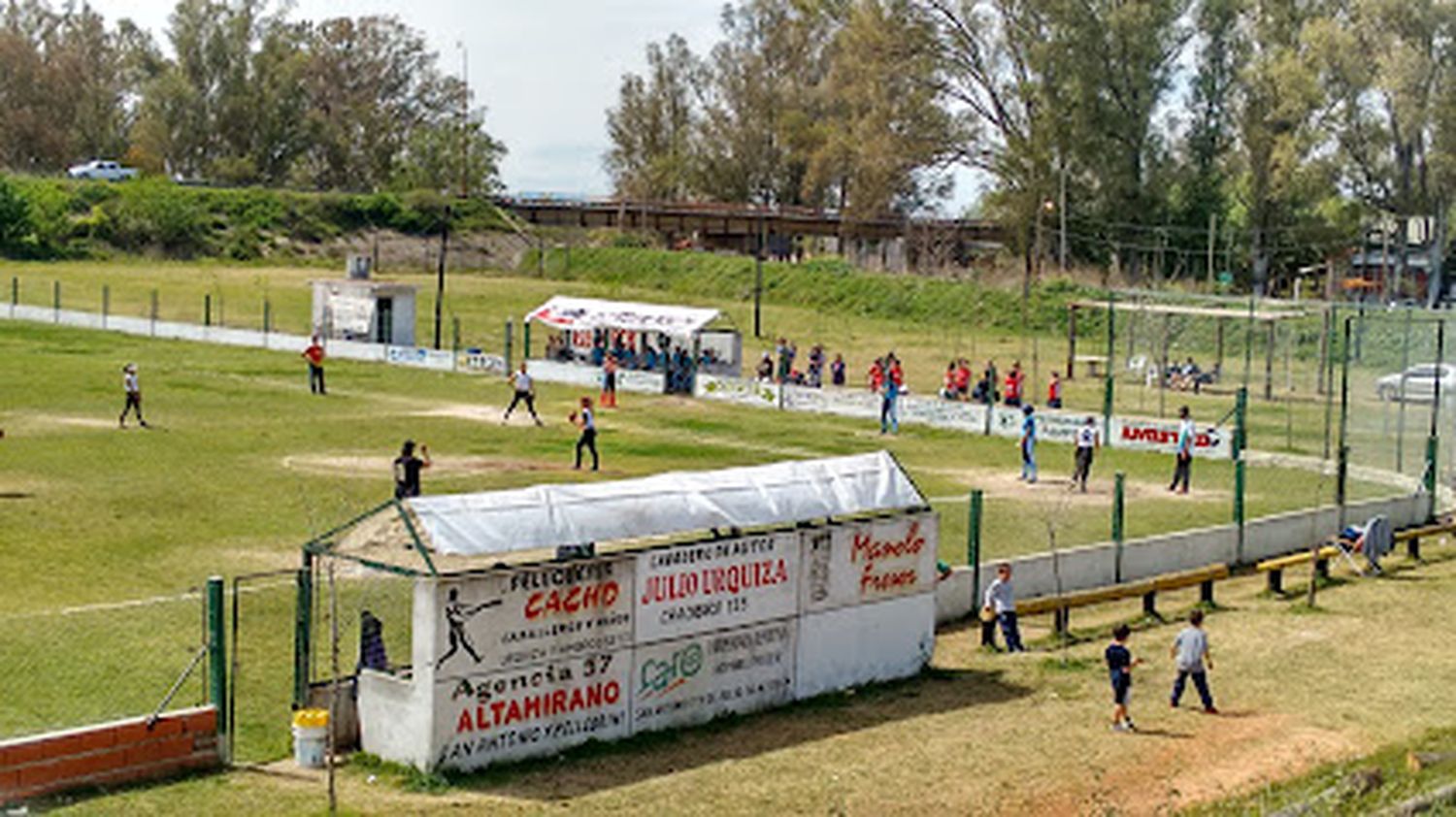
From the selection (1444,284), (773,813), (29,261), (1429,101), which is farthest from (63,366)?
(1444,284)

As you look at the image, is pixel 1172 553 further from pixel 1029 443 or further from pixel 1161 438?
pixel 1161 438

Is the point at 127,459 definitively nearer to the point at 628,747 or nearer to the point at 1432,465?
the point at 628,747

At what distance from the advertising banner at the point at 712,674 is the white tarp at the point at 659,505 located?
45.7 inches

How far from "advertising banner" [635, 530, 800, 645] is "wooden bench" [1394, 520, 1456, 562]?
555 inches

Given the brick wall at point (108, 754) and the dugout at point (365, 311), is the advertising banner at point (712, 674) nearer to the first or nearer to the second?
the brick wall at point (108, 754)

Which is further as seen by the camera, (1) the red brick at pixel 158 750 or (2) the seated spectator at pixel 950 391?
(2) the seated spectator at pixel 950 391

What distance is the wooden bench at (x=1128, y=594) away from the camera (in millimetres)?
24375

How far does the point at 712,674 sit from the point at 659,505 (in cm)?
183

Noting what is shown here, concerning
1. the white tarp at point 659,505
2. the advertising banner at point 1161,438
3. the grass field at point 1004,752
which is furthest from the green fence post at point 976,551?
the advertising banner at point 1161,438

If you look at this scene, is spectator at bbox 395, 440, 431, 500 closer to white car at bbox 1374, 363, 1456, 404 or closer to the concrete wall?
the concrete wall

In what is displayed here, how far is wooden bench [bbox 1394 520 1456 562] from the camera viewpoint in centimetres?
3092

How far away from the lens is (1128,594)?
25.9 metres

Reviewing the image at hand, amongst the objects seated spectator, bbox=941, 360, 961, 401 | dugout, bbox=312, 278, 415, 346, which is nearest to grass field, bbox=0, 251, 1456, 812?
dugout, bbox=312, 278, 415, 346

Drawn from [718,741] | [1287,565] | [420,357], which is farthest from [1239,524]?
[420,357]
